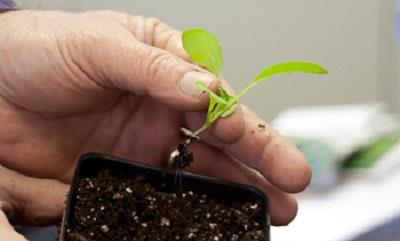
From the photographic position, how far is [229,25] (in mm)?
1432

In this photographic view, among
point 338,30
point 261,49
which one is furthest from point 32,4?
point 338,30

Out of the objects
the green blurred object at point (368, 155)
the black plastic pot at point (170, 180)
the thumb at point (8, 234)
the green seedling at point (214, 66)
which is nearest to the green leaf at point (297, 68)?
the green seedling at point (214, 66)

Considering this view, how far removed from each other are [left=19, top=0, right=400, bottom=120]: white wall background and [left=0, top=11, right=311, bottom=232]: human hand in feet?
2.21

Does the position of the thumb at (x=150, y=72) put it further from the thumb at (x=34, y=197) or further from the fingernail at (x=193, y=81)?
the thumb at (x=34, y=197)

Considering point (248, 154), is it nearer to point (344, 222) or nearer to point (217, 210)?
point (217, 210)

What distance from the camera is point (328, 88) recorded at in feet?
5.39

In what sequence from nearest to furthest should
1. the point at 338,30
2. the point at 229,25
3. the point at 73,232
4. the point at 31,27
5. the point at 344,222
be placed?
the point at 73,232 → the point at 31,27 → the point at 344,222 → the point at 229,25 → the point at 338,30

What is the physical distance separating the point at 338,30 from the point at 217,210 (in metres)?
1.24

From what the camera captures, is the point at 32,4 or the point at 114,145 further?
the point at 32,4

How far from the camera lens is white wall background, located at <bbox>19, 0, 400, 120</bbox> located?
1.40 metres

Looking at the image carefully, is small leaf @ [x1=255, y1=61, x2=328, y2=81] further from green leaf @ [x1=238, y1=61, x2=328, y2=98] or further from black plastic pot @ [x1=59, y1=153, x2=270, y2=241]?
black plastic pot @ [x1=59, y1=153, x2=270, y2=241]

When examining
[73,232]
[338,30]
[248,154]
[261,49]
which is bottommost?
[73,232]

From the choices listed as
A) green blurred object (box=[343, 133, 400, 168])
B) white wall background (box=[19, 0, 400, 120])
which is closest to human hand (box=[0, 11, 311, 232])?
green blurred object (box=[343, 133, 400, 168])

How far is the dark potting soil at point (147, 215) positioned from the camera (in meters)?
0.44
